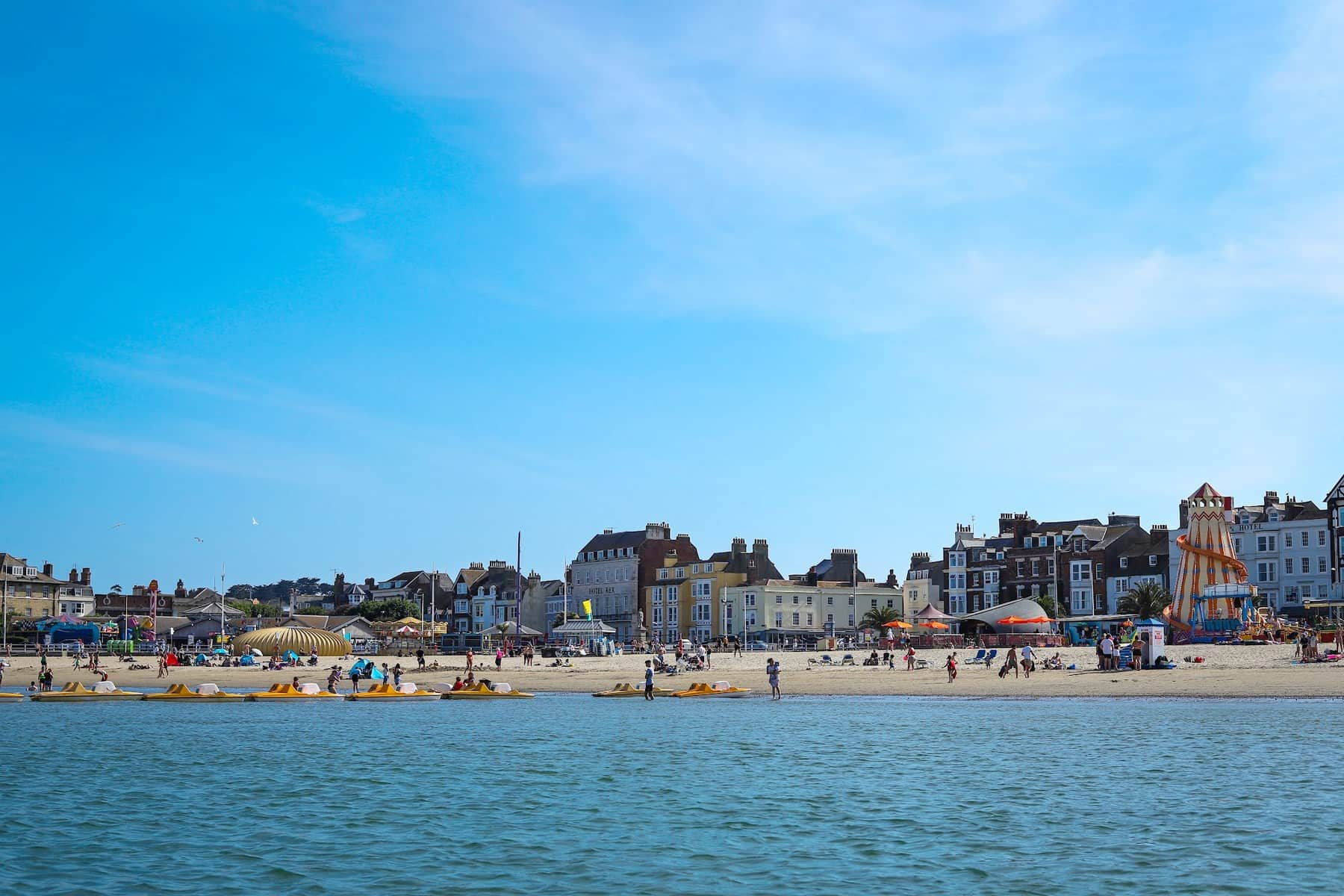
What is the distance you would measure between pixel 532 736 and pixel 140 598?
481 ft

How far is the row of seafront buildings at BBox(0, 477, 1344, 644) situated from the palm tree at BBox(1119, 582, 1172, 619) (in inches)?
226

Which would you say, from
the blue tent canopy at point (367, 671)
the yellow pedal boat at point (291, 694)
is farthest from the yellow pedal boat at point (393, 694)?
the blue tent canopy at point (367, 671)

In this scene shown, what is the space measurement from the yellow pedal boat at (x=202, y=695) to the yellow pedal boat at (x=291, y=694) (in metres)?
0.92

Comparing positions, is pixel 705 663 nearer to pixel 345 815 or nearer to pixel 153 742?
pixel 153 742

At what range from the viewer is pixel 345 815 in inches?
920

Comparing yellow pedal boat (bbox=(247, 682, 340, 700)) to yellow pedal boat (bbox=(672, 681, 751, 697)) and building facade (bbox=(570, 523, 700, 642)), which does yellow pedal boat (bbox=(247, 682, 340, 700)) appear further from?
building facade (bbox=(570, 523, 700, 642))

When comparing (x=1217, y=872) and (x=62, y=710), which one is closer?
(x=1217, y=872)

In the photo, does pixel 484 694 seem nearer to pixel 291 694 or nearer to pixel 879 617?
pixel 291 694

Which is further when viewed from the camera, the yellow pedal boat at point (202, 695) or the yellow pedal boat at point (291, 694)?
the yellow pedal boat at point (291, 694)

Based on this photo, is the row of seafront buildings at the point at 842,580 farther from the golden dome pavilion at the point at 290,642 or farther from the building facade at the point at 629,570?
the golden dome pavilion at the point at 290,642

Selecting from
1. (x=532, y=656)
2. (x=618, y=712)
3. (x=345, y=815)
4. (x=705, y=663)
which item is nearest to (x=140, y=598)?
(x=532, y=656)

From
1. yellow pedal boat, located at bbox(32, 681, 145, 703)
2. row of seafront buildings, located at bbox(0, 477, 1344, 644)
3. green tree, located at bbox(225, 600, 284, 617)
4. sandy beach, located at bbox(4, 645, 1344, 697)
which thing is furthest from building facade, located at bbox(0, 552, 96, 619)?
yellow pedal boat, located at bbox(32, 681, 145, 703)

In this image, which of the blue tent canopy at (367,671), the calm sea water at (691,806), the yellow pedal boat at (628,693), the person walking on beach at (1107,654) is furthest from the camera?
the blue tent canopy at (367,671)

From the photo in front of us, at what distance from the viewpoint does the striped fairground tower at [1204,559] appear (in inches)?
3118
